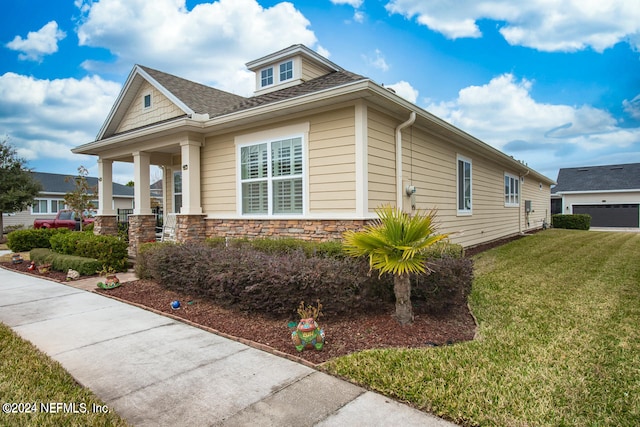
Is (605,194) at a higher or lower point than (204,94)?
lower

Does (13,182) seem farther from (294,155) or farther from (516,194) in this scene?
(516,194)

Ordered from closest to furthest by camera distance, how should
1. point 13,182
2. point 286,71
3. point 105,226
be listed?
1. point 286,71
2. point 105,226
3. point 13,182

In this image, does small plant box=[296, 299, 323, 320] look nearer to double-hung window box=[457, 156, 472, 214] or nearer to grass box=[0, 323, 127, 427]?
grass box=[0, 323, 127, 427]

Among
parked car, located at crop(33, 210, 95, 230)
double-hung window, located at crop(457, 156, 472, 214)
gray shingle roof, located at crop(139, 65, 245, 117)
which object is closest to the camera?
gray shingle roof, located at crop(139, 65, 245, 117)

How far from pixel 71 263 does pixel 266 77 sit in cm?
719

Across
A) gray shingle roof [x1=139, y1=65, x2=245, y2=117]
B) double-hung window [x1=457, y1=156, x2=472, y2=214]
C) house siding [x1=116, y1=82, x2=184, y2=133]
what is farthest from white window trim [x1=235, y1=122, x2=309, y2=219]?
double-hung window [x1=457, y1=156, x2=472, y2=214]

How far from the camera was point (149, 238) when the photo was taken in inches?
425

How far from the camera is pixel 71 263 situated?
326 inches

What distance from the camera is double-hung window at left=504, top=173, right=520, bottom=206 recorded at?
1538cm

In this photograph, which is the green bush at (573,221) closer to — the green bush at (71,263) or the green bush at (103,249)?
the green bush at (103,249)

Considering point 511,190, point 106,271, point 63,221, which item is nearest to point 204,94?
point 106,271

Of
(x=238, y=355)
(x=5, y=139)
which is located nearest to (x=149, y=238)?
(x=238, y=355)

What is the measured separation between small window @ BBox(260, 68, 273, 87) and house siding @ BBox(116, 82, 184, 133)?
2653 millimetres

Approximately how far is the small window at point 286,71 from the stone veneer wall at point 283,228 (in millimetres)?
4640
